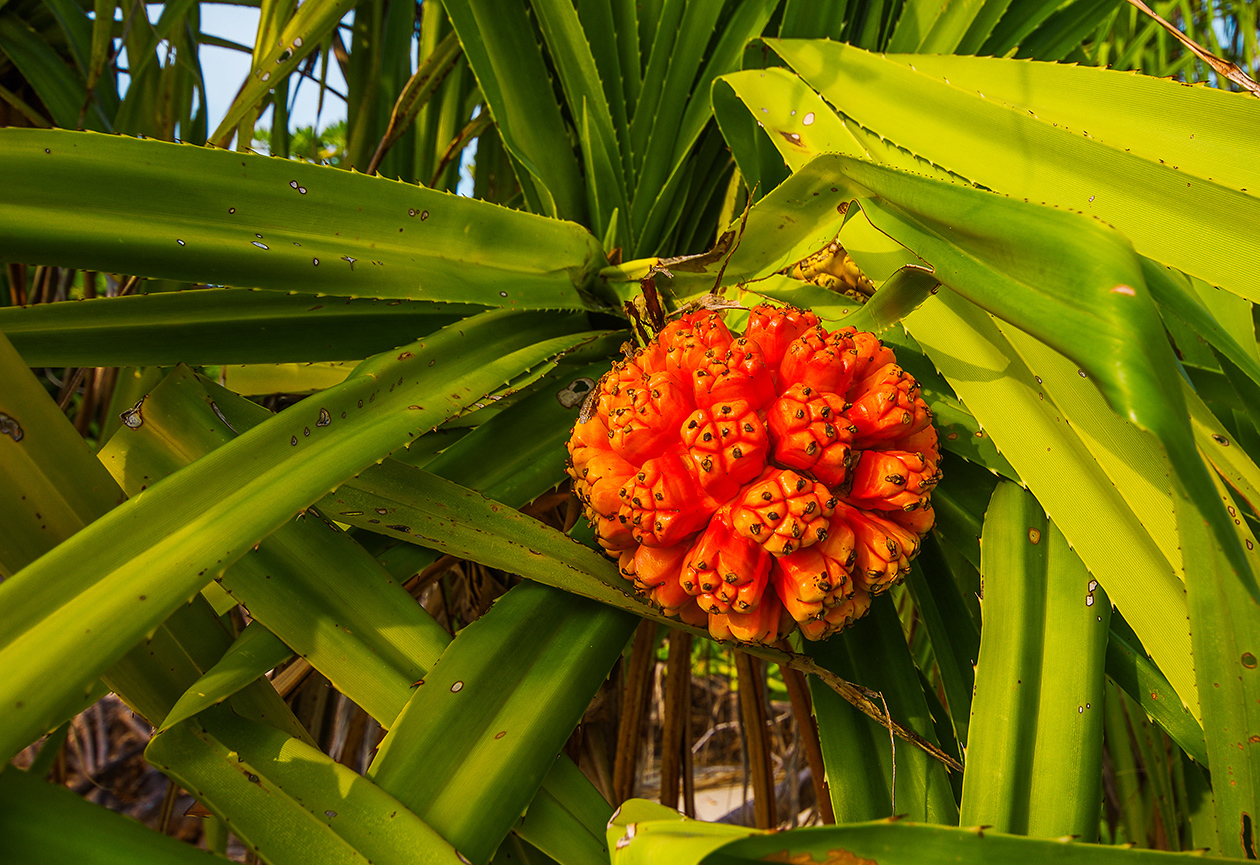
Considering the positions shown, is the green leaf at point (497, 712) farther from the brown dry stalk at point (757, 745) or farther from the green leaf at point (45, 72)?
the green leaf at point (45, 72)

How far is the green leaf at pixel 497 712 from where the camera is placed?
474 mm

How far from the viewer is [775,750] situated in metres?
2.44

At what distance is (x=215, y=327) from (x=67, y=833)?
0.45 m

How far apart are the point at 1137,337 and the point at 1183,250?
276mm

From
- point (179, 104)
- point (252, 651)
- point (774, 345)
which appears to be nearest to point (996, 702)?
point (774, 345)

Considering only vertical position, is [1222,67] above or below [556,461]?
above

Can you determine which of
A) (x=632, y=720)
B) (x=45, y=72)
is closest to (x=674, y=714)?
(x=632, y=720)

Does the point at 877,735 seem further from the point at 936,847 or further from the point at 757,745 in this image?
the point at 757,745

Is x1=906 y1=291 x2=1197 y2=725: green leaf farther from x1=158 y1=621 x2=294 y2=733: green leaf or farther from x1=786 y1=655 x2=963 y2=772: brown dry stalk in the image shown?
x1=158 y1=621 x2=294 y2=733: green leaf

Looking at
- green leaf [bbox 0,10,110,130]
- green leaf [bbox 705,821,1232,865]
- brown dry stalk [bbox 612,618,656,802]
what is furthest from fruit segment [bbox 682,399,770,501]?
green leaf [bbox 0,10,110,130]

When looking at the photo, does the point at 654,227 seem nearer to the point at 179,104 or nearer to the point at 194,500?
the point at 194,500

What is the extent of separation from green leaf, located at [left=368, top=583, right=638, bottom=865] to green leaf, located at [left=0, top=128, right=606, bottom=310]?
11.3 inches

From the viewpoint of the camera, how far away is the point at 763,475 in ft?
1.77

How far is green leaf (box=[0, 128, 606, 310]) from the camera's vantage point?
0.50 m
